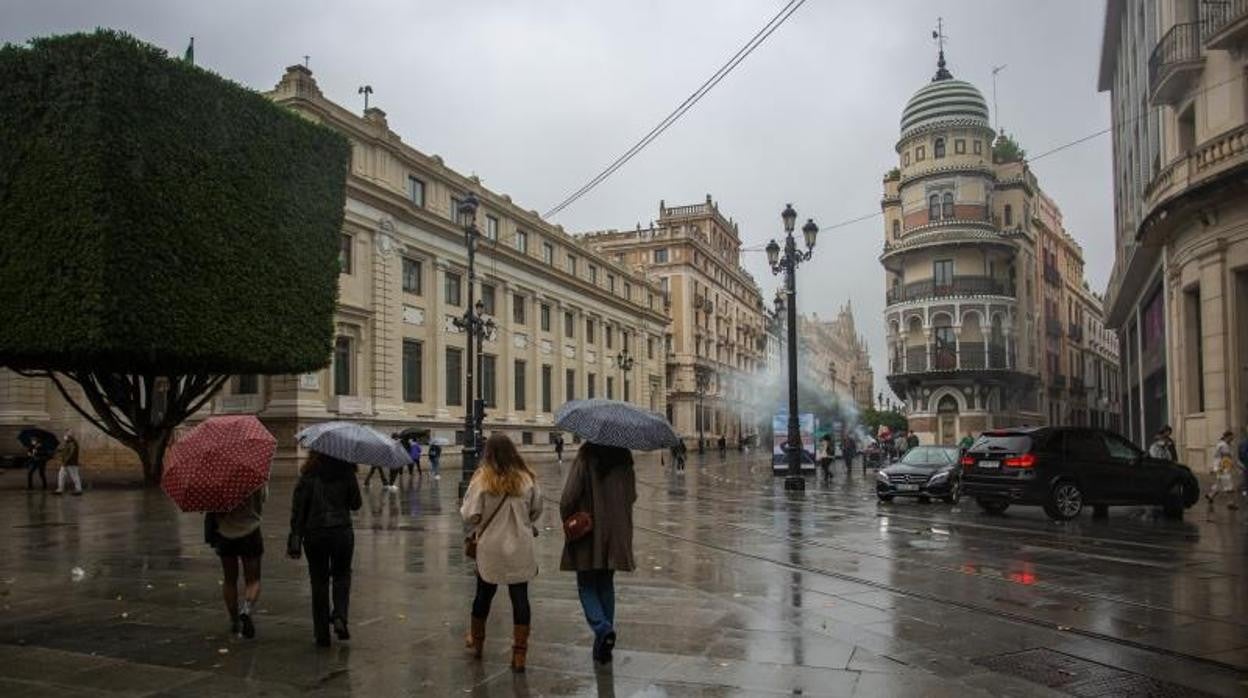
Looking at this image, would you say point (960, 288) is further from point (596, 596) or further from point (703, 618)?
point (596, 596)

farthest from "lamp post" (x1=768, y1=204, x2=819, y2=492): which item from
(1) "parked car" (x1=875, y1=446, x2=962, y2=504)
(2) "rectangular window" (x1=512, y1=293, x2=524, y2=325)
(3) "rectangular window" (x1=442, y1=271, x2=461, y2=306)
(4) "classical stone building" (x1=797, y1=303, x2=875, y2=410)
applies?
(4) "classical stone building" (x1=797, y1=303, x2=875, y2=410)

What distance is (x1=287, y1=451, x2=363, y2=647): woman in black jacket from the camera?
21.6 feet

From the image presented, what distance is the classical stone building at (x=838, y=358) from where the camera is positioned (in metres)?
129

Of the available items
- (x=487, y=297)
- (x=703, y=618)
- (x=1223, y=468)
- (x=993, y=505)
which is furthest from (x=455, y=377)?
(x=703, y=618)

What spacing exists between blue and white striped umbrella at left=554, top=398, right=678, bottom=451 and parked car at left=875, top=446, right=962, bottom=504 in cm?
1551

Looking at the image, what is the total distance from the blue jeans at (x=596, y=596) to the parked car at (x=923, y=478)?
15.7 metres

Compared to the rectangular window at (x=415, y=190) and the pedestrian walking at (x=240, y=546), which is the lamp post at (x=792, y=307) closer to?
the pedestrian walking at (x=240, y=546)

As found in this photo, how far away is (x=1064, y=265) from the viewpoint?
232 ft

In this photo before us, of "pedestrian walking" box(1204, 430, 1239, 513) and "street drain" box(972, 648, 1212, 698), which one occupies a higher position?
"pedestrian walking" box(1204, 430, 1239, 513)

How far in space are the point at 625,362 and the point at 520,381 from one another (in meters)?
6.93

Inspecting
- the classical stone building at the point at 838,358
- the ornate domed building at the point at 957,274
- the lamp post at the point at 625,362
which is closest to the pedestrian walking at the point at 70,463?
the lamp post at the point at 625,362

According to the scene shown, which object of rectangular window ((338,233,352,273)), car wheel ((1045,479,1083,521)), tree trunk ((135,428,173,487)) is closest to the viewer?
car wheel ((1045,479,1083,521))

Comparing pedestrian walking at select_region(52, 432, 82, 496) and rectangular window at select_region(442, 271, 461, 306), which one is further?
rectangular window at select_region(442, 271, 461, 306)

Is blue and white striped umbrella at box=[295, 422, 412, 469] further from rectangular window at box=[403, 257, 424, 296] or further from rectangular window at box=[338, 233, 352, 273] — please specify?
rectangular window at box=[403, 257, 424, 296]
